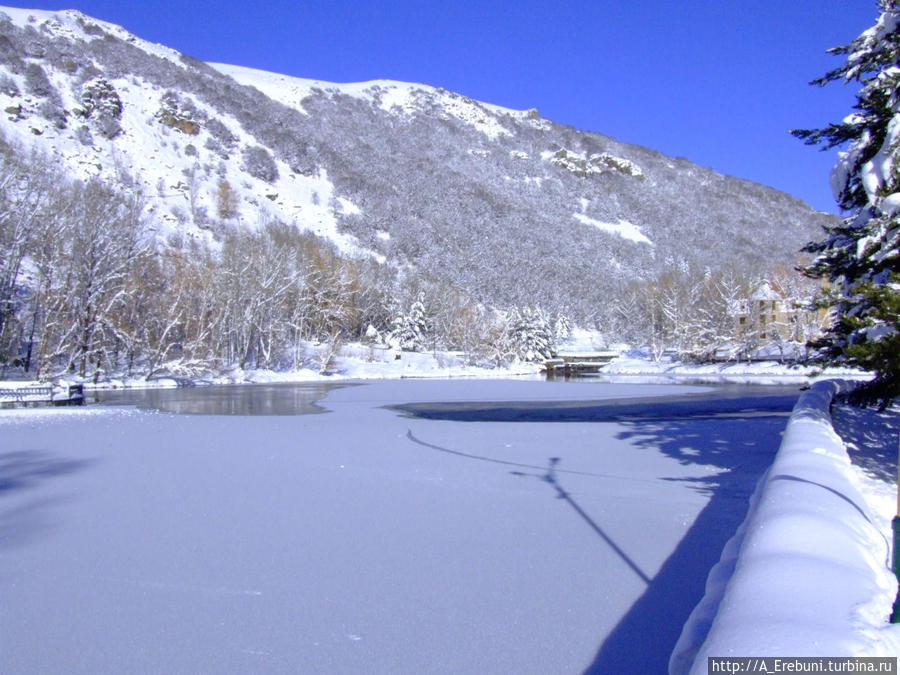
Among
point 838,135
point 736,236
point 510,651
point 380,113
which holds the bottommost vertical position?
point 510,651

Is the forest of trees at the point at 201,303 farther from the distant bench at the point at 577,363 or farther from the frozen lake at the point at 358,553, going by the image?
the frozen lake at the point at 358,553

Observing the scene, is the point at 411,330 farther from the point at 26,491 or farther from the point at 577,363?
the point at 26,491

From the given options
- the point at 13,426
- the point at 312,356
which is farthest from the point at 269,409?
the point at 312,356

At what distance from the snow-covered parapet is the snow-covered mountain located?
73.8 metres

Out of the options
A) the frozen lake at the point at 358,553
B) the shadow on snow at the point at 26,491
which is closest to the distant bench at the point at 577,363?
the frozen lake at the point at 358,553

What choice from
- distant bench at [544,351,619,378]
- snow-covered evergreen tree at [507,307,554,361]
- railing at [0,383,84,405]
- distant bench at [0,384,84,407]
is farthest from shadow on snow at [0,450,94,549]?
snow-covered evergreen tree at [507,307,554,361]

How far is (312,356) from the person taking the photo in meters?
55.5

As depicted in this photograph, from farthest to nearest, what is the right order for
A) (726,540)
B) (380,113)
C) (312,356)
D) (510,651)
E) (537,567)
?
(380,113)
(312,356)
(726,540)
(537,567)
(510,651)

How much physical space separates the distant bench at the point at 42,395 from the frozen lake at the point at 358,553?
12.9m

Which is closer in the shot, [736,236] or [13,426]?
[13,426]

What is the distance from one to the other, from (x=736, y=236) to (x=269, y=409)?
160 metres

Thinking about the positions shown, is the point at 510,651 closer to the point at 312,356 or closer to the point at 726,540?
the point at 726,540

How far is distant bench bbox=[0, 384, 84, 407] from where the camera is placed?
22406 mm

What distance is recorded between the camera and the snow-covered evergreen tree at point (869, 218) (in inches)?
302
